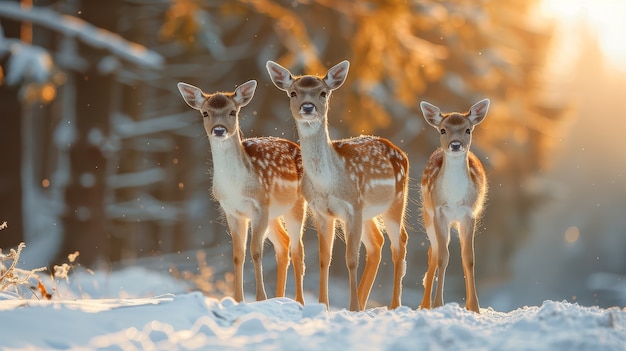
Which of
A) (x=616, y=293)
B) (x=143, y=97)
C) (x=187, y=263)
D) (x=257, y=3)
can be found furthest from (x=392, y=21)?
(x=616, y=293)

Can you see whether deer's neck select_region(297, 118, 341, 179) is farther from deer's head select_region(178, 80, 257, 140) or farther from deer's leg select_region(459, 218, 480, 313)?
deer's leg select_region(459, 218, 480, 313)

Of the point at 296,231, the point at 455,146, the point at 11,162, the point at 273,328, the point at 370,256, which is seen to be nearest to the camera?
the point at 273,328

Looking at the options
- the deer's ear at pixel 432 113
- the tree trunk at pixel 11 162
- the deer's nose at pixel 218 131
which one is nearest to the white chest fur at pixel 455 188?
the deer's ear at pixel 432 113

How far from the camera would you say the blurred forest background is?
1407cm

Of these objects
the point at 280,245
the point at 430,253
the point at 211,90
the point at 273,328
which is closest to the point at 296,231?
the point at 280,245

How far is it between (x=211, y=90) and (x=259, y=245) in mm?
12396

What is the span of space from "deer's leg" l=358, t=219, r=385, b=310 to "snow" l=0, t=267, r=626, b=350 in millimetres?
1455

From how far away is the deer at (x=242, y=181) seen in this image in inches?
260

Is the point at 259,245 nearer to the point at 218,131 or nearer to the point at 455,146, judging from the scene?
the point at 218,131

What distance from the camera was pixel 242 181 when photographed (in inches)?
263

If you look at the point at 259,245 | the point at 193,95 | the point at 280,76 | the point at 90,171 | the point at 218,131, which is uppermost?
the point at 280,76

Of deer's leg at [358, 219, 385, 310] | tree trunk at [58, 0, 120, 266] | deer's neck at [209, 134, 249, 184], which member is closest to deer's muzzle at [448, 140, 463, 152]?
deer's leg at [358, 219, 385, 310]

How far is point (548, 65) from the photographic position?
65.3 feet

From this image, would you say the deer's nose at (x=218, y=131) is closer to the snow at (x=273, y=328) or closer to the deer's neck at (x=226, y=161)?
the deer's neck at (x=226, y=161)
